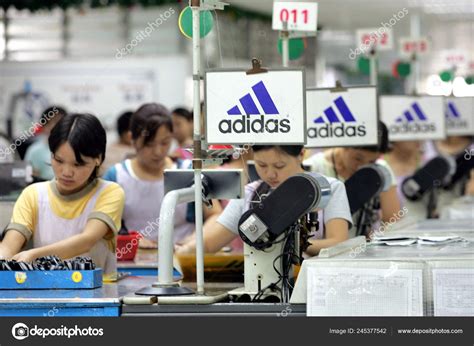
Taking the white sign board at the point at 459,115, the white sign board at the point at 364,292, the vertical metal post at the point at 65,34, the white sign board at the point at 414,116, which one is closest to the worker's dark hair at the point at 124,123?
the white sign board at the point at 414,116

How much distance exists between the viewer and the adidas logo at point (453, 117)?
9852 mm

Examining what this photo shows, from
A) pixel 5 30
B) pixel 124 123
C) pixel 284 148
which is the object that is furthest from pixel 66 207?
pixel 5 30

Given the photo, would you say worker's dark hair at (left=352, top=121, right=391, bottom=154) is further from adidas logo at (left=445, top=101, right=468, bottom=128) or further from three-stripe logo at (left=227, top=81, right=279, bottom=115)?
adidas logo at (left=445, top=101, right=468, bottom=128)

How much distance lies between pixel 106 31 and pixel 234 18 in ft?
6.98

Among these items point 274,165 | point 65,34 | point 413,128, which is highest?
point 65,34

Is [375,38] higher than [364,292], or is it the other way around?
[375,38]

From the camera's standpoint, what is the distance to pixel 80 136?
427cm

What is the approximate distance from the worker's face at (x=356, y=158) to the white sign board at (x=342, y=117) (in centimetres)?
26

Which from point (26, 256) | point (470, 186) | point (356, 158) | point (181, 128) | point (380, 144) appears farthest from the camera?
point (470, 186)

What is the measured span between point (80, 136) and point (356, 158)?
187 centimetres

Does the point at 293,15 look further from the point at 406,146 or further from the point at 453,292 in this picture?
the point at 406,146

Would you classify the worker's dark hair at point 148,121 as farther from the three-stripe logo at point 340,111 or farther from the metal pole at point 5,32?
the metal pole at point 5,32

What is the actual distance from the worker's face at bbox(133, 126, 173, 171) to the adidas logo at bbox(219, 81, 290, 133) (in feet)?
6.99

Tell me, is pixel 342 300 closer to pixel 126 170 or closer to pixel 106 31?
pixel 126 170
